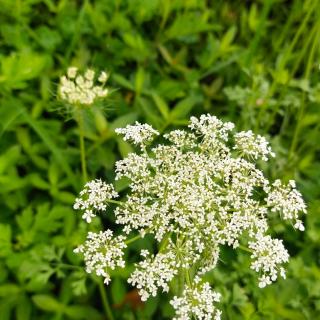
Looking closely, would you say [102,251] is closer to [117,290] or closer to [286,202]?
[286,202]

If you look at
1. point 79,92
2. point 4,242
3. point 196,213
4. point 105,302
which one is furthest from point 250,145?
point 4,242

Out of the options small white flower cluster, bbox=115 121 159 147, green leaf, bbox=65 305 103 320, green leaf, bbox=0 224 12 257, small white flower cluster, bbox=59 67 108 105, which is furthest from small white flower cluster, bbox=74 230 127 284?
green leaf, bbox=65 305 103 320

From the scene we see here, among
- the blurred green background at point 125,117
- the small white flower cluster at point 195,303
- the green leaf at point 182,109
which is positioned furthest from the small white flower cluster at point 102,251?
the green leaf at point 182,109

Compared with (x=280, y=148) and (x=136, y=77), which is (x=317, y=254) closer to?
(x=280, y=148)

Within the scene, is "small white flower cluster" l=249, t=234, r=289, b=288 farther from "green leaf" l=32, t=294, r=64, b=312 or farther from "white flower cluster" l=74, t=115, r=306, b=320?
"green leaf" l=32, t=294, r=64, b=312

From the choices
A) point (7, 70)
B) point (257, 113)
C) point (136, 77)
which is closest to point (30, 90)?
point (7, 70)

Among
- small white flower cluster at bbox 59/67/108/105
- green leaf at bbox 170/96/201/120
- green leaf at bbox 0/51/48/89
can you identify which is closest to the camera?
small white flower cluster at bbox 59/67/108/105
